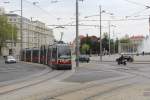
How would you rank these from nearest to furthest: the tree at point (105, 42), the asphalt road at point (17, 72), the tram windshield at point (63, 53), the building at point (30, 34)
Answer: the asphalt road at point (17, 72), the tram windshield at point (63, 53), the building at point (30, 34), the tree at point (105, 42)

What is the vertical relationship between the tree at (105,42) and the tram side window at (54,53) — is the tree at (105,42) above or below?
above

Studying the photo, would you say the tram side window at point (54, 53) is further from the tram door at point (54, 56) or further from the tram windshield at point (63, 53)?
the tram windshield at point (63, 53)

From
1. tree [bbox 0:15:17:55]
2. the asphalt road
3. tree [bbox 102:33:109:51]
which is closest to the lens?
the asphalt road

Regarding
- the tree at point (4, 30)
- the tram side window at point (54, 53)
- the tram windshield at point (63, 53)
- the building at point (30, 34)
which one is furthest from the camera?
the building at point (30, 34)

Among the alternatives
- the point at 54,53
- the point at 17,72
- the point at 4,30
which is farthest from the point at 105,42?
the point at 17,72

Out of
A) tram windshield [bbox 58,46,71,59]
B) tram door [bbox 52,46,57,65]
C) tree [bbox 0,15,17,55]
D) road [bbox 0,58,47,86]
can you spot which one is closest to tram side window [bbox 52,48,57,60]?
tram door [bbox 52,46,57,65]

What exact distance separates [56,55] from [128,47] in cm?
12886

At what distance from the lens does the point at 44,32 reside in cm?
17712

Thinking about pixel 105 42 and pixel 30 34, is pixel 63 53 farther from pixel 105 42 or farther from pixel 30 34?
pixel 30 34

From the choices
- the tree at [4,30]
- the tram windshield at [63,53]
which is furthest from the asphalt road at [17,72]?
the tree at [4,30]

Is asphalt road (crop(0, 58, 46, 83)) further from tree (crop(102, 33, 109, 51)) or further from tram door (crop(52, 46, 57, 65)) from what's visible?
tree (crop(102, 33, 109, 51))

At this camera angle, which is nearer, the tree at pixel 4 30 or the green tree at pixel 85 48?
the tree at pixel 4 30

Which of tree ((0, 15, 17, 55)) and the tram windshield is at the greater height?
tree ((0, 15, 17, 55))

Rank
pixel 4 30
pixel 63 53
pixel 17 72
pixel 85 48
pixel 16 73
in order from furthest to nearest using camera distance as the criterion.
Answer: pixel 85 48, pixel 4 30, pixel 63 53, pixel 17 72, pixel 16 73
